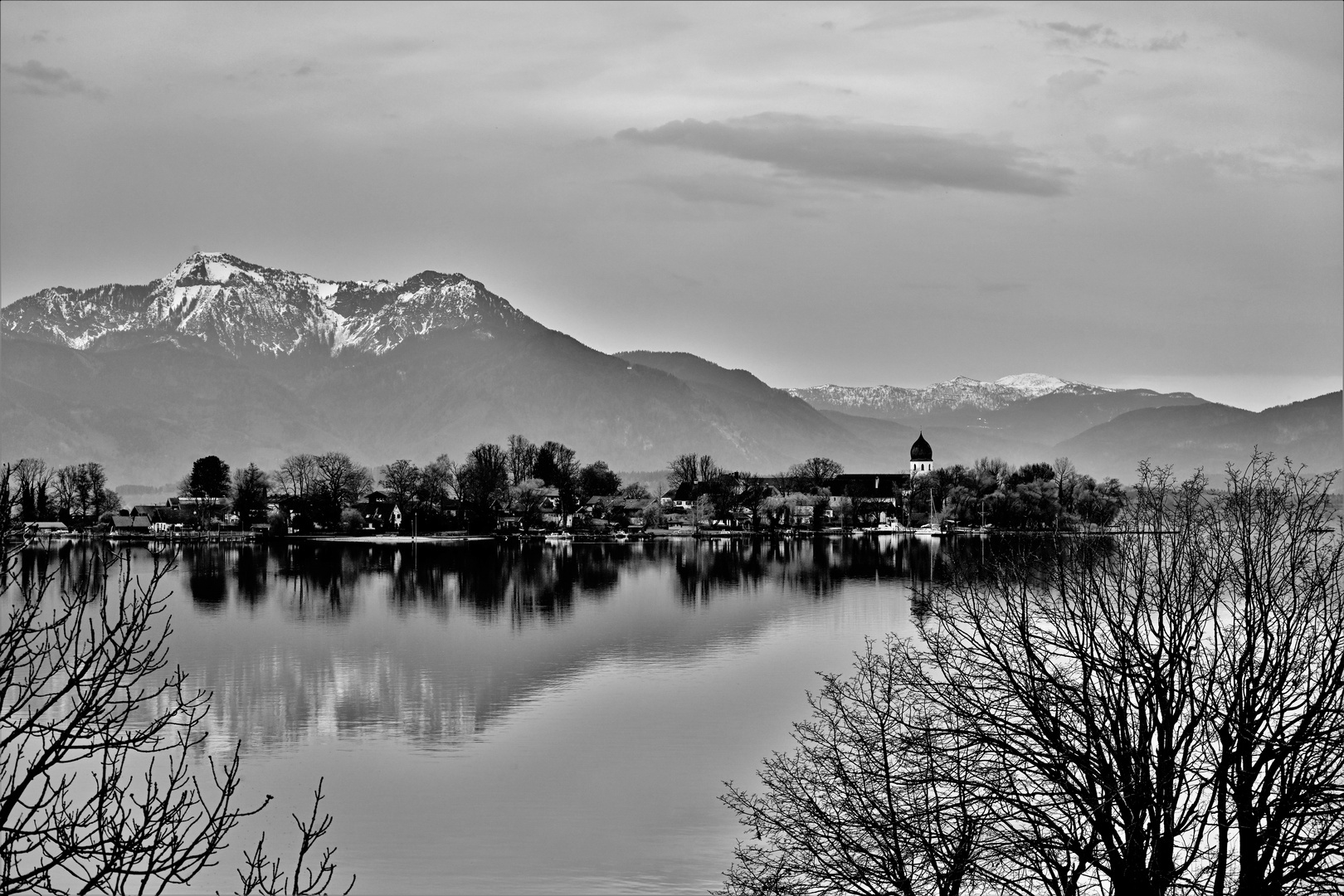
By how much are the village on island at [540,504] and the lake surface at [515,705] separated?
5198 cm

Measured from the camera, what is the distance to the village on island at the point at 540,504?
4872 inches

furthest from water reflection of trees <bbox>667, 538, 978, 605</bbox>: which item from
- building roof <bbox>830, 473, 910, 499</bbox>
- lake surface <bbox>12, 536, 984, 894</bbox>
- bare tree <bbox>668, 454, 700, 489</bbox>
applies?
building roof <bbox>830, 473, 910, 499</bbox>

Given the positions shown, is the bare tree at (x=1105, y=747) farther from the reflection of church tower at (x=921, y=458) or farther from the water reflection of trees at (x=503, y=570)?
the reflection of church tower at (x=921, y=458)

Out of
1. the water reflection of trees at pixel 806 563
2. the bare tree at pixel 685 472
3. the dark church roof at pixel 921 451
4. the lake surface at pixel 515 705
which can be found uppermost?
the dark church roof at pixel 921 451

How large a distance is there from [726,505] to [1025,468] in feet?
105

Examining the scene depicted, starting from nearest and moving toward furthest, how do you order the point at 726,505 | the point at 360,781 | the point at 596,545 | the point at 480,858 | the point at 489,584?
Result: the point at 480,858 < the point at 360,781 < the point at 489,584 < the point at 596,545 < the point at 726,505

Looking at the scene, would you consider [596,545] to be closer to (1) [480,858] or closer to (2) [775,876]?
(1) [480,858]

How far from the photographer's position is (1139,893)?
13289 mm

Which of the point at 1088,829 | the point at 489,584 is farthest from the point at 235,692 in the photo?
the point at 489,584

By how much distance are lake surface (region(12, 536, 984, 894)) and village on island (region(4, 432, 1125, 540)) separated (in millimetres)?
51981

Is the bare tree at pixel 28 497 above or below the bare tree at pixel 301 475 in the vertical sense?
below

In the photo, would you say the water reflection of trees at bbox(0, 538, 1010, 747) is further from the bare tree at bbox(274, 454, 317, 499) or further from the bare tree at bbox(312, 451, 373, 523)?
the bare tree at bbox(274, 454, 317, 499)

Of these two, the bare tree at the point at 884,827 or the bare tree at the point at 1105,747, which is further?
the bare tree at the point at 884,827

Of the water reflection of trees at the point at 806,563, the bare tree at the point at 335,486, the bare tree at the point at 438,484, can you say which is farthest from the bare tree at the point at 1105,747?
the bare tree at the point at 335,486
